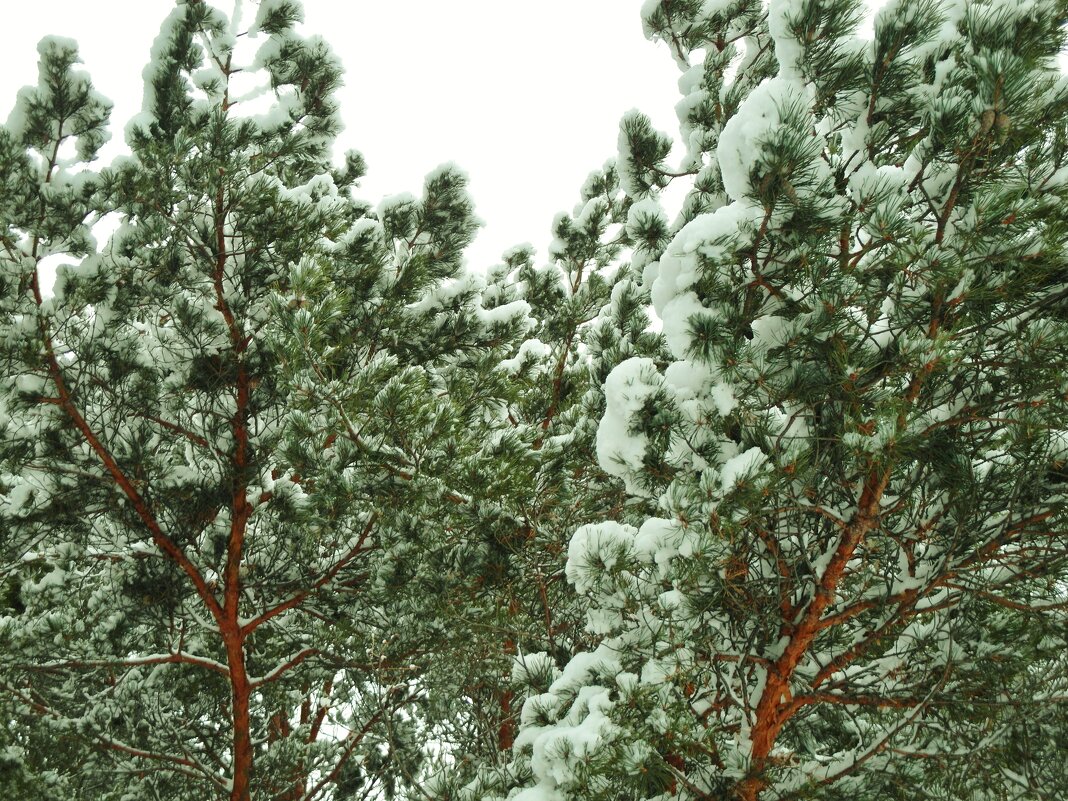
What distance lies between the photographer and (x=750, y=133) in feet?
7.24

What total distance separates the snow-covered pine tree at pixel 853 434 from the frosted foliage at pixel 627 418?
0.01 m

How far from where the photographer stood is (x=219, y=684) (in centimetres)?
603

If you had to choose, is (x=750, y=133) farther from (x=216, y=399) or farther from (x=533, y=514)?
(x=216, y=399)

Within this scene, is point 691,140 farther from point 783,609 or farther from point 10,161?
point 10,161

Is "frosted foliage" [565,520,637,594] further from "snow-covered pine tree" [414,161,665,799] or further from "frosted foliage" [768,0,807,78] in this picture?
"frosted foliage" [768,0,807,78]

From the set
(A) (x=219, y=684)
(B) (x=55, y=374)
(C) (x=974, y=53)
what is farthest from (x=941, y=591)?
(A) (x=219, y=684)

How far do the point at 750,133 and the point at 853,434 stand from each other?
0.95 meters

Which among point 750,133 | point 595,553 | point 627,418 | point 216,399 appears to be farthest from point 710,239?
point 216,399

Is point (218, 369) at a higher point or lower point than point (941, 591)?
higher

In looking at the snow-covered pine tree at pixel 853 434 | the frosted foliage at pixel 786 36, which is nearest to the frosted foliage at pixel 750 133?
the snow-covered pine tree at pixel 853 434

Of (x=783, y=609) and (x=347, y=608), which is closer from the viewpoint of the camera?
(x=783, y=609)

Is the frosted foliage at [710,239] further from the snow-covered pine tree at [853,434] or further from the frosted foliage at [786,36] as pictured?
the frosted foliage at [786,36]

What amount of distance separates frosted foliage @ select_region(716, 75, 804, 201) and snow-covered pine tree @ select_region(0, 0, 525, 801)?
1.81 m

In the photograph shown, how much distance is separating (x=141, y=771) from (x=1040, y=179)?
5.64 m
